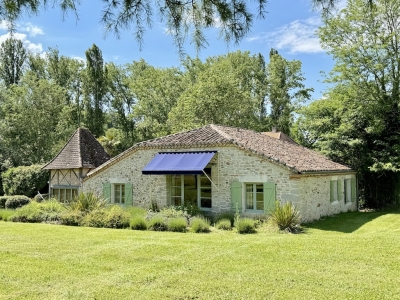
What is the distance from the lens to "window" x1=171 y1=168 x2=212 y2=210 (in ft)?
71.2

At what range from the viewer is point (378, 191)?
28.9 metres

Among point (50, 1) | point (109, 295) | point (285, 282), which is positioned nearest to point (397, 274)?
point (285, 282)

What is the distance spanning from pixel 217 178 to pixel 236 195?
1.52 meters

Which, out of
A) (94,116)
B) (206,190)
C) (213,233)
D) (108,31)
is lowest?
(213,233)

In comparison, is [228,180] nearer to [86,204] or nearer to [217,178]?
[217,178]

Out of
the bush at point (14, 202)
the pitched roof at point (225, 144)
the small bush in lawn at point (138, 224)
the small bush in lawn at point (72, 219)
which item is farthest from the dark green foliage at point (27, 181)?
the small bush in lawn at point (138, 224)

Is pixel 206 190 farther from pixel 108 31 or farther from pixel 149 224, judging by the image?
pixel 108 31

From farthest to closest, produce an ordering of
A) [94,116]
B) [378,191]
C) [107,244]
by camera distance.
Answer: [94,116] < [378,191] < [107,244]

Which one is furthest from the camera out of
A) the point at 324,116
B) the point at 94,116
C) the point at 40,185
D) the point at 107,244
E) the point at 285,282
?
the point at 94,116

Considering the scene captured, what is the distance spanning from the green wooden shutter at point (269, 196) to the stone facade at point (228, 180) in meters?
0.22

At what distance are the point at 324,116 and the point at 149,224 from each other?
19485mm

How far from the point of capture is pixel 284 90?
1927 inches

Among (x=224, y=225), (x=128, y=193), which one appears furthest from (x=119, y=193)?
(x=224, y=225)

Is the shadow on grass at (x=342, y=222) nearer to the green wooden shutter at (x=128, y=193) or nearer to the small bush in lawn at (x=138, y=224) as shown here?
the small bush in lawn at (x=138, y=224)
